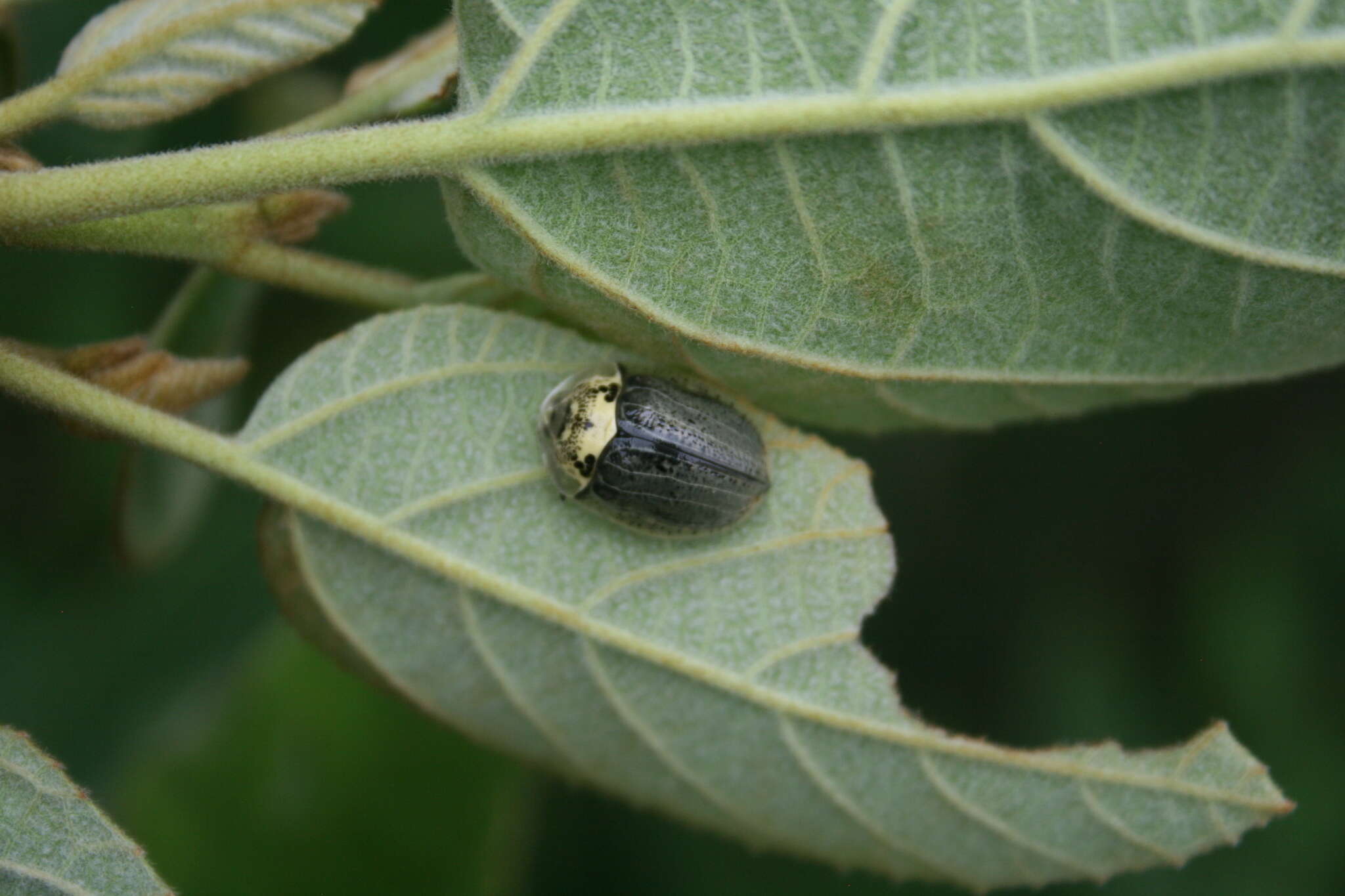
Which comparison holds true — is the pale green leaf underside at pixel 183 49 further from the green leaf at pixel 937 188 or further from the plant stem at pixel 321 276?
the green leaf at pixel 937 188

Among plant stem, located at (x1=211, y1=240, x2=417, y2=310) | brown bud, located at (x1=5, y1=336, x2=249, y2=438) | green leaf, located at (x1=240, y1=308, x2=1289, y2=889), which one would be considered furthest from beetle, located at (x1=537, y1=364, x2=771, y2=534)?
brown bud, located at (x1=5, y1=336, x2=249, y2=438)

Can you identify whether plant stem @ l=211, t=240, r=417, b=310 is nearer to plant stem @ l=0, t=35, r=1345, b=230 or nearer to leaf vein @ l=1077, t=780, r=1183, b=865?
plant stem @ l=0, t=35, r=1345, b=230

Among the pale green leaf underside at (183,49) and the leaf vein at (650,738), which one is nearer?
the pale green leaf underside at (183,49)

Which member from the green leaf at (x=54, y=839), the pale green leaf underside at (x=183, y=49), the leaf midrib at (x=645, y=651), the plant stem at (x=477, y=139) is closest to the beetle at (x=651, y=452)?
the leaf midrib at (x=645, y=651)

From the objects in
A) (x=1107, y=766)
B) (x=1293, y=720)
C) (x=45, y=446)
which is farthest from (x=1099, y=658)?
(x=45, y=446)

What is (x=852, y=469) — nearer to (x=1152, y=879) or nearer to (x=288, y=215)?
(x=288, y=215)

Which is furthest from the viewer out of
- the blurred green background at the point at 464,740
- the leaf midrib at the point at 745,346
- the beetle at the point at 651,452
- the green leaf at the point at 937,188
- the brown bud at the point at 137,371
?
the blurred green background at the point at 464,740

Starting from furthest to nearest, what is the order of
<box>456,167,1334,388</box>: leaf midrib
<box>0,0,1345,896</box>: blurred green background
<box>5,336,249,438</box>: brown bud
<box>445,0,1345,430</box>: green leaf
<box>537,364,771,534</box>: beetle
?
<box>0,0,1345,896</box>: blurred green background, <box>537,364,771,534</box>: beetle, <box>5,336,249,438</box>: brown bud, <box>456,167,1334,388</box>: leaf midrib, <box>445,0,1345,430</box>: green leaf
